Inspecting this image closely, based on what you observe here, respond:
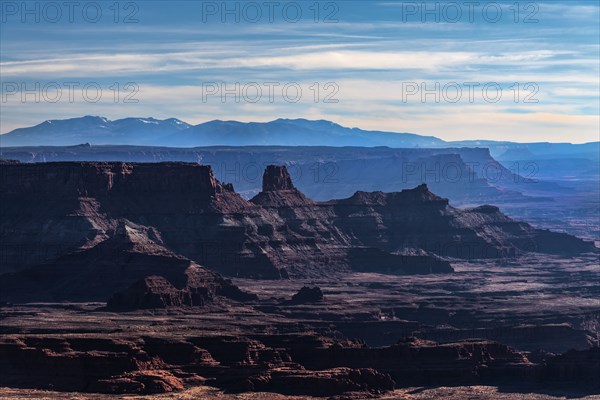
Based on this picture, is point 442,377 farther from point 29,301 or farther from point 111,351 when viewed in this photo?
point 29,301

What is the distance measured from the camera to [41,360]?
443ft

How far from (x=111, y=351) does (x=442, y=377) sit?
27105 mm

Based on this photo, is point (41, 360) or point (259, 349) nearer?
point (41, 360)

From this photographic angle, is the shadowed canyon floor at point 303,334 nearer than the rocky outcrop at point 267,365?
No

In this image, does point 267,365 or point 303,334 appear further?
point 303,334

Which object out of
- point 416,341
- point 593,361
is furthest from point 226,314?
point 593,361

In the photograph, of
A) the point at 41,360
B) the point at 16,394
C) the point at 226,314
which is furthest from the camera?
the point at 226,314

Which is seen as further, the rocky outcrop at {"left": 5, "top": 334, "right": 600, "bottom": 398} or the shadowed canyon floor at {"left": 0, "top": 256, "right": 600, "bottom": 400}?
the shadowed canyon floor at {"left": 0, "top": 256, "right": 600, "bottom": 400}

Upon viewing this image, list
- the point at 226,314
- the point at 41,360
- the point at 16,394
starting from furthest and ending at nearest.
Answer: the point at 226,314, the point at 41,360, the point at 16,394

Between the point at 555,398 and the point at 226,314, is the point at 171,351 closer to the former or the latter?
the point at 555,398

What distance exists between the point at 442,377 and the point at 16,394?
3545cm

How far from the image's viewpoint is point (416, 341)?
148375mm

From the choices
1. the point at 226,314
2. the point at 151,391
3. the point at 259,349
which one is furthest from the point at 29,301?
the point at 151,391

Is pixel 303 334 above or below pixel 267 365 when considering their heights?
above
